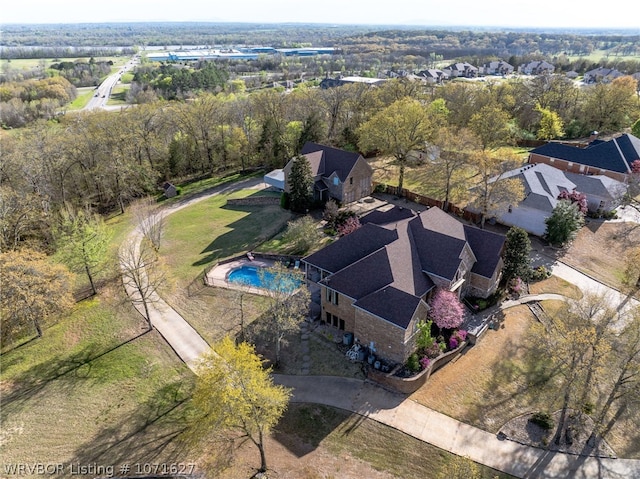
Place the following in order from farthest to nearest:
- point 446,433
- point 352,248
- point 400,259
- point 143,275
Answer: point 143,275
point 352,248
point 400,259
point 446,433

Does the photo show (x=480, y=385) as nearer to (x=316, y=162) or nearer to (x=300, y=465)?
(x=300, y=465)

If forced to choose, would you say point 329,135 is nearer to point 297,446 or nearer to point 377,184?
point 377,184

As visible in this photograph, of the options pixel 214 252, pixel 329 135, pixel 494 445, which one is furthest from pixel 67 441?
pixel 329 135

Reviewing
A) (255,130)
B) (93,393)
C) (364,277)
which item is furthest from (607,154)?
(93,393)

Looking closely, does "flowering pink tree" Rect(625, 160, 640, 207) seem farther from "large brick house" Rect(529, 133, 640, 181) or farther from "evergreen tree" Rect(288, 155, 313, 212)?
"evergreen tree" Rect(288, 155, 313, 212)

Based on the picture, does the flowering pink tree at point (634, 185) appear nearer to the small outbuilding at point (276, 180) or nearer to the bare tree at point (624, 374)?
the bare tree at point (624, 374)

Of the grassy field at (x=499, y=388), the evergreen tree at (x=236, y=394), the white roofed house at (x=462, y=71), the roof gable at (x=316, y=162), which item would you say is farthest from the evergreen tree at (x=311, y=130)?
the white roofed house at (x=462, y=71)
